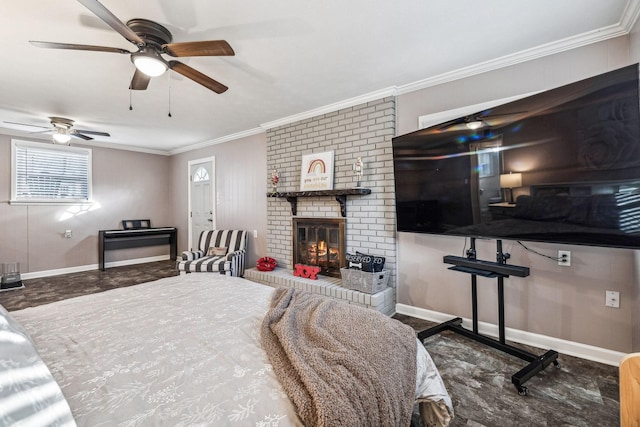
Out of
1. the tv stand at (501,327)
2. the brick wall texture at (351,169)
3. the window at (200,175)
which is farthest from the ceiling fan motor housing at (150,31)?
the window at (200,175)

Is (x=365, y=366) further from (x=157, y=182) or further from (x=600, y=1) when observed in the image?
(x=157, y=182)

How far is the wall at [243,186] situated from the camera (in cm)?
461

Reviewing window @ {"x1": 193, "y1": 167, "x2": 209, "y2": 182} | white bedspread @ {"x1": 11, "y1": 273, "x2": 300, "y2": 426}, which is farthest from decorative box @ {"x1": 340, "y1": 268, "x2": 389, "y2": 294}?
window @ {"x1": 193, "y1": 167, "x2": 209, "y2": 182}

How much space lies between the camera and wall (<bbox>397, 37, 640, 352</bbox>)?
216cm

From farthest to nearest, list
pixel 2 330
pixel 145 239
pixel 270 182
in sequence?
pixel 145 239 < pixel 270 182 < pixel 2 330

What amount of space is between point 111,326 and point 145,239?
5.27 meters

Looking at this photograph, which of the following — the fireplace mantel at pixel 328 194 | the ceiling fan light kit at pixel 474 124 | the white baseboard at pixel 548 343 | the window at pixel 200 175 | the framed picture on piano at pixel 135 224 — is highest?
the window at pixel 200 175

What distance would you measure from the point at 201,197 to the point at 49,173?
2.42 meters

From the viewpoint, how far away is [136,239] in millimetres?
5848

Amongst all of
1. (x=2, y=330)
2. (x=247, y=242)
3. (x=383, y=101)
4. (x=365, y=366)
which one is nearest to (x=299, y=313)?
(x=365, y=366)

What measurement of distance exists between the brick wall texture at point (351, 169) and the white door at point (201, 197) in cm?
187

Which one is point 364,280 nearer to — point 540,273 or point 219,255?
point 540,273

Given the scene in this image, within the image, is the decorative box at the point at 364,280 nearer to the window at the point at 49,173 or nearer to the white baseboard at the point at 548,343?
the white baseboard at the point at 548,343

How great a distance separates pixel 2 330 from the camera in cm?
89
